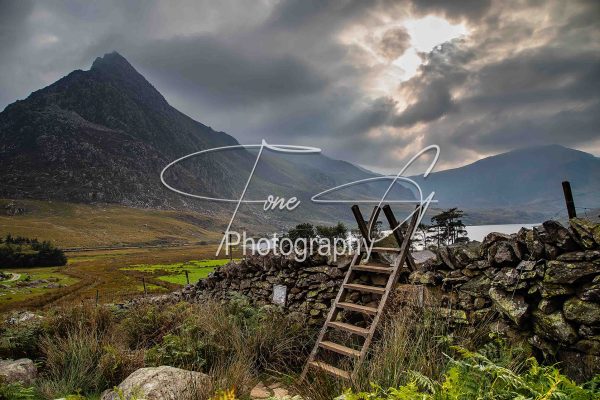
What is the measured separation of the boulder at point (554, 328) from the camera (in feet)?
11.2

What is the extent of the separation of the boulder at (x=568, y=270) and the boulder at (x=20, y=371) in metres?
7.17

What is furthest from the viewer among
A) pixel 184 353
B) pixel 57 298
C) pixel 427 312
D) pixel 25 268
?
pixel 25 268

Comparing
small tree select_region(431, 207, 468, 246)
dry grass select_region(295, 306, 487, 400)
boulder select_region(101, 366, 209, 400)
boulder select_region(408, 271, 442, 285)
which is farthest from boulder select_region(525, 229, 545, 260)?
small tree select_region(431, 207, 468, 246)

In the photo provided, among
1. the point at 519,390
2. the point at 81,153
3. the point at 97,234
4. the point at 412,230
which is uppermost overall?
the point at 81,153

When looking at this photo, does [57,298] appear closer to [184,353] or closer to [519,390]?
[184,353]

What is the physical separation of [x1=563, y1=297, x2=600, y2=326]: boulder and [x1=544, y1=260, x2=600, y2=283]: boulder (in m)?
0.22

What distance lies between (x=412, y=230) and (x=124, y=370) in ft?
16.4

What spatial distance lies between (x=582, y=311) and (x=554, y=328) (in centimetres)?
32

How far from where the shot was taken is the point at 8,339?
639cm

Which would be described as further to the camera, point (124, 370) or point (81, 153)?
point (81, 153)

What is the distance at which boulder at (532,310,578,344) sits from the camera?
341 cm

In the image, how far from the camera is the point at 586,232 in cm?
355

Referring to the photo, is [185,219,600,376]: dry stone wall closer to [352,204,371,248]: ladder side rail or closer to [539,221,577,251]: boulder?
[539,221,577,251]: boulder

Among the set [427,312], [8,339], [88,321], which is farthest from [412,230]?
[8,339]
